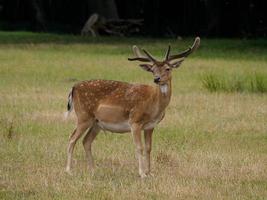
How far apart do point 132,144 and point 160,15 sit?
30.6 m

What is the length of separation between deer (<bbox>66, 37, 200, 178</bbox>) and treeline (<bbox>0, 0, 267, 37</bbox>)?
26.7 meters

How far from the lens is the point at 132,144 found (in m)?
12.0

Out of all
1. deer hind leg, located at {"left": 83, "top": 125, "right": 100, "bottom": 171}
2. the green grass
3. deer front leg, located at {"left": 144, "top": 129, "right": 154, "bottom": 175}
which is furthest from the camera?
the green grass

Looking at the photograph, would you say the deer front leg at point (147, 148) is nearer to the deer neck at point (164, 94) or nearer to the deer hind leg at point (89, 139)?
the deer neck at point (164, 94)

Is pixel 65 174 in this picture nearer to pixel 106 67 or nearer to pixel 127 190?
pixel 127 190

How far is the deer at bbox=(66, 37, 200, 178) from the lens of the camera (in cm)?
972

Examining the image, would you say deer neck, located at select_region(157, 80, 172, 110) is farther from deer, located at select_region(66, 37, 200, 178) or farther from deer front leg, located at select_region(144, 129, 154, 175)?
deer front leg, located at select_region(144, 129, 154, 175)

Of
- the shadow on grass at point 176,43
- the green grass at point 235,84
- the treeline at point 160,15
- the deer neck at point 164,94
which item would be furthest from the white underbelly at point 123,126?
the treeline at point 160,15

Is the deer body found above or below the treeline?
above

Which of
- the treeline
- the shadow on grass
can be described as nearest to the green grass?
the shadow on grass

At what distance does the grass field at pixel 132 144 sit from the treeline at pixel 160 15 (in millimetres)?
13935

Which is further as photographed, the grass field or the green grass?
the green grass

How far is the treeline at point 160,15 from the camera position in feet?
124

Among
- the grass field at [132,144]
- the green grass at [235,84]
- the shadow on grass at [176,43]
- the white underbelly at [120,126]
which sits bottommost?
the shadow on grass at [176,43]
